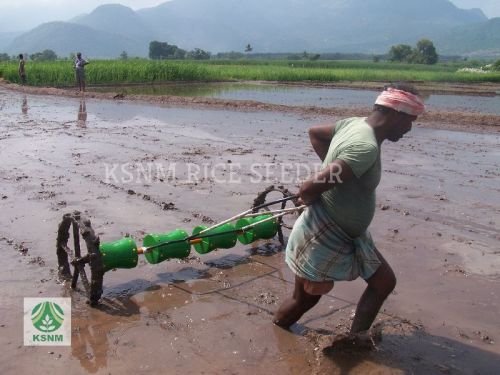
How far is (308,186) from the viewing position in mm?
2865

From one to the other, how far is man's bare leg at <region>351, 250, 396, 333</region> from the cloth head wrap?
0.91 m

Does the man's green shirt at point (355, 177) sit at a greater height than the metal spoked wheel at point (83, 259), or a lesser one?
greater

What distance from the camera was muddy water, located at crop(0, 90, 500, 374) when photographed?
130 inches

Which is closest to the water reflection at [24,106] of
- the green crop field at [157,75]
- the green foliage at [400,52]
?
the green crop field at [157,75]

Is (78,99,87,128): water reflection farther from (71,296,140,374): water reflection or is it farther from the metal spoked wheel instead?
(71,296,140,374): water reflection

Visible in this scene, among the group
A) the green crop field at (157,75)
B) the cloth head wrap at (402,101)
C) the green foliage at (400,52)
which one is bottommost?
the cloth head wrap at (402,101)

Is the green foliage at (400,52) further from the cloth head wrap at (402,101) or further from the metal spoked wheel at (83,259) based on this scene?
the cloth head wrap at (402,101)

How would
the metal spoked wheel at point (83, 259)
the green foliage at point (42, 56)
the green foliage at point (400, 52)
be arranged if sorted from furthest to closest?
the green foliage at point (400, 52) → the green foliage at point (42, 56) → the metal spoked wheel at point (83, 259)

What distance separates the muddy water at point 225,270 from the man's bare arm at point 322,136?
4.20 feet

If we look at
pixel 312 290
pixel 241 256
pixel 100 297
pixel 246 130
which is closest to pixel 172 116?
pixel 246 130

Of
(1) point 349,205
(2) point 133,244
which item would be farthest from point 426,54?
(1) point 349,205

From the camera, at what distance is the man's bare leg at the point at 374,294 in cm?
312

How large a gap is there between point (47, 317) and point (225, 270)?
1.61 meters

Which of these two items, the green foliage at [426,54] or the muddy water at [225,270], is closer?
the muddy water at [225,270]
